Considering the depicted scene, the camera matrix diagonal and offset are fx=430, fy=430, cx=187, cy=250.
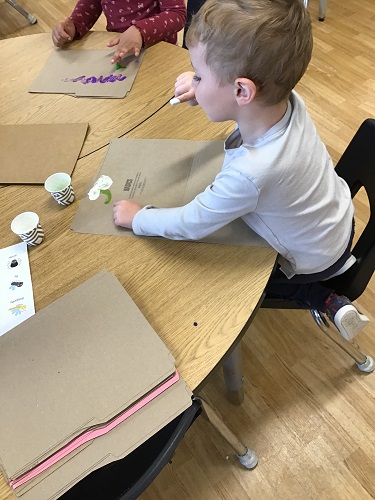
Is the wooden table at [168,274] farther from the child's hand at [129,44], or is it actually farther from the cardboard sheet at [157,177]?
the child's hand at [129,44]

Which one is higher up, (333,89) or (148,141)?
(148,141)

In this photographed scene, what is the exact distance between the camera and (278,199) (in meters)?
0.75

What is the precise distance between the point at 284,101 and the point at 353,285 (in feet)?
1.53

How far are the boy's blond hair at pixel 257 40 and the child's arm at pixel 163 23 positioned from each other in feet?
2.02

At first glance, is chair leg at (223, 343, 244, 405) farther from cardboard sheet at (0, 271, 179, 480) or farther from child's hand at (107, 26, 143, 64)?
child's hand at (107, 26, 143, 64)

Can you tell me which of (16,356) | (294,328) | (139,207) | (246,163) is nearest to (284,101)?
(246,163)

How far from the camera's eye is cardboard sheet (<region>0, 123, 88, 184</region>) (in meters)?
0.96

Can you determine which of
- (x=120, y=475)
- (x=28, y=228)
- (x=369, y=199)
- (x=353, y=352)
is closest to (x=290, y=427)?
(x=353, y=352)

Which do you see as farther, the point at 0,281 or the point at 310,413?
the point at 310,413

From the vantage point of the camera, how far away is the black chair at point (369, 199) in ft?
2.92

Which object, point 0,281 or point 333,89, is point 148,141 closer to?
point 0,281

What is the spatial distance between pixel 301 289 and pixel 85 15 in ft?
3.67

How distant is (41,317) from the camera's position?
2.35ft

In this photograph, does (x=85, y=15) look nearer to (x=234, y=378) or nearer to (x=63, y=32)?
(x=63, y=32)
